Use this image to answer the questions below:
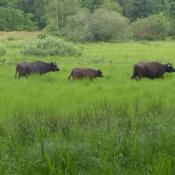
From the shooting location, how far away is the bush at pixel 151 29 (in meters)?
57.4

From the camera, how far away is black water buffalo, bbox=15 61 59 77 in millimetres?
17375

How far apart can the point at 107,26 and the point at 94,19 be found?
156cm

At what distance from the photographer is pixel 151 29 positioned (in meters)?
57.8

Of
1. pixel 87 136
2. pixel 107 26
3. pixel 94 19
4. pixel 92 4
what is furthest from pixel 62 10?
pixel 87 136

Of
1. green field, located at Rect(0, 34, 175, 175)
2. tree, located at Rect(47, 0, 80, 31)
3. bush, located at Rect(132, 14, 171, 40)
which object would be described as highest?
tree, located at Rect(47, 0, 80, 31)

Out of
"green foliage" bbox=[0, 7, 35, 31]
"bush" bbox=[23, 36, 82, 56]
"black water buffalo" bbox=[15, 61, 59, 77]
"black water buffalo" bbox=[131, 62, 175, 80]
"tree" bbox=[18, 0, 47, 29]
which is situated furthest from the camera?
"tree" bbox=[18, 0, 47, 29]

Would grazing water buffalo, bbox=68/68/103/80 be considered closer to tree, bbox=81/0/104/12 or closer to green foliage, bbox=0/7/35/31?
green foliage, bbox=0/7/35/31

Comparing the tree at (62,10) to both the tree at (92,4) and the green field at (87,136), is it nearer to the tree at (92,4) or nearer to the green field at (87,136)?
the tree at (92,4)

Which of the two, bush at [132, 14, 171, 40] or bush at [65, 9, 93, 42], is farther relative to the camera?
bush at [132, 14, 171, 40]

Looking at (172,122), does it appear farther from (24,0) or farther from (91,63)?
Answer: (24,0)

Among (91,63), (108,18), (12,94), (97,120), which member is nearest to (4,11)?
(108,18)

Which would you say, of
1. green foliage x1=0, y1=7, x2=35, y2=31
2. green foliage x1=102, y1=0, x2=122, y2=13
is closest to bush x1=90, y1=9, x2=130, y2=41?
green foliage x1=102, y1=0, x2=122, y2=13

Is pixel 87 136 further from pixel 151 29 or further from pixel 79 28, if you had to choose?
pixel 151 29

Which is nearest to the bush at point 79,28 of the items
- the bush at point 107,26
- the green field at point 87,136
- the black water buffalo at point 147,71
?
the bush at point 107,26
